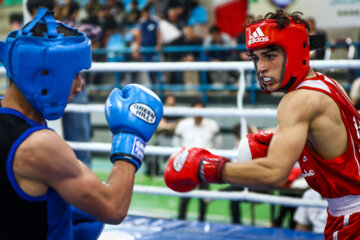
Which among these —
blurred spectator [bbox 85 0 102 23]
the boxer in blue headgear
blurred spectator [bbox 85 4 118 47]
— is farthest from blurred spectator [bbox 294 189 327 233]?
blurred spectator [bbox 85 0 102 23]

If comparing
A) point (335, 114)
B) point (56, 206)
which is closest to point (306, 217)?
point (335, 114)

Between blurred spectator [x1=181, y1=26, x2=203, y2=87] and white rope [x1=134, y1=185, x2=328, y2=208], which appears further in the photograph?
blurred spectator [x1=181, y1=26, x2=203, y2=87]

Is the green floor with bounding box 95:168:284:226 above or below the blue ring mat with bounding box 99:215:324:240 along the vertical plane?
below

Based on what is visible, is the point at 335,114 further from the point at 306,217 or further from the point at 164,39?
the point at 164,39

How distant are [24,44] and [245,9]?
8469 millimetres

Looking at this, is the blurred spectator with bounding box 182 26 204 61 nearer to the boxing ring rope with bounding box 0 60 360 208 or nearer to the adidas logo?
the boxing ring rope with bounding box 0 60 360 208

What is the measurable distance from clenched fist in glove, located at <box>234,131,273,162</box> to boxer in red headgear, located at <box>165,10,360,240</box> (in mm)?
193

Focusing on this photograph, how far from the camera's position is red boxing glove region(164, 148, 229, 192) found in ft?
6.59

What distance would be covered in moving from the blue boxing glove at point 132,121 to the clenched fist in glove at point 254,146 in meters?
0.53

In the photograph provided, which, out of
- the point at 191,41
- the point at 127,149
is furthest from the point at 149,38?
the point at 127,149

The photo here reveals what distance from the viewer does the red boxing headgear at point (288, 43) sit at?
2076 mm

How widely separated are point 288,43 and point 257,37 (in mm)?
130

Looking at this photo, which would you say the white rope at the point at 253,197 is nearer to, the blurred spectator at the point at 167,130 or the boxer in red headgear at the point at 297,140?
the boxer in red headgear at the point at 297,140

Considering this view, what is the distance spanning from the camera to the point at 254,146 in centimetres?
226
